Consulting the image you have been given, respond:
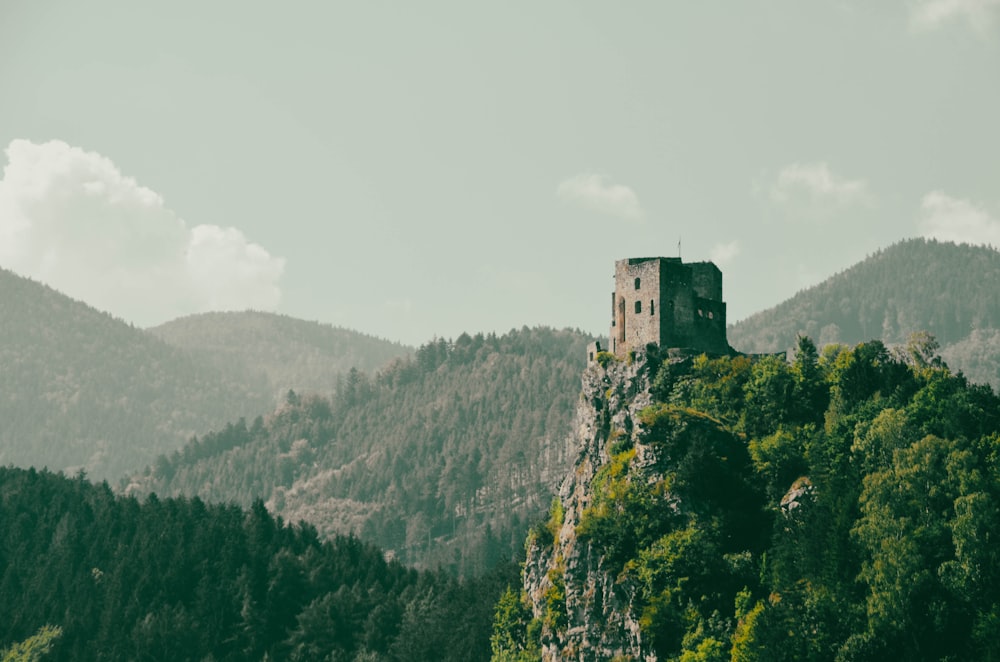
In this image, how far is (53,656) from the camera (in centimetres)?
17488

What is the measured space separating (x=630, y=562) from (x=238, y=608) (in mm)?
75231

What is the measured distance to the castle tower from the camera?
12975 cm

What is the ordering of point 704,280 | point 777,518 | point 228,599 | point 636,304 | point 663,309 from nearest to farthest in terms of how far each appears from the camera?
point 777,518 < point 663,309 < point 636,304 < point 704,280 < point 228,599

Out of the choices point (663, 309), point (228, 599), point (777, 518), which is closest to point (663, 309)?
point (663, 309)

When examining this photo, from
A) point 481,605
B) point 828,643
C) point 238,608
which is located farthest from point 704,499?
point 238,608

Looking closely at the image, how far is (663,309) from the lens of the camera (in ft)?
426

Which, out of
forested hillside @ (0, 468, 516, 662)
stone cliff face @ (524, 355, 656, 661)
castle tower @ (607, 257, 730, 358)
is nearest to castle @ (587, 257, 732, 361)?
castle tower @ (607, 257, 730, 358)

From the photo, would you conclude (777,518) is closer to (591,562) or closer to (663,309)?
(591,562)

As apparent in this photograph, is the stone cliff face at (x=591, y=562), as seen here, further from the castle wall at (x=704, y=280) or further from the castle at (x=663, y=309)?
the castle wall at (x=704, y=280)

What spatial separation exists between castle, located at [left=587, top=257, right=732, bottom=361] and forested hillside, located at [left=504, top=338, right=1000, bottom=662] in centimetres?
288

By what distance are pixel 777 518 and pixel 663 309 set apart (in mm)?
23484

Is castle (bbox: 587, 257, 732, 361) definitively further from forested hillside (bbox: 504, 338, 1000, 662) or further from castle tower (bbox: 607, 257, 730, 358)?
forested hillside (bbox: 504, 338, 1000, 662)

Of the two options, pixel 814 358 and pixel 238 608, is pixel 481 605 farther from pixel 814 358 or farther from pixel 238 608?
pixel 814 358

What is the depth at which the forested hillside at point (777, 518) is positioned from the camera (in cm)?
10481
